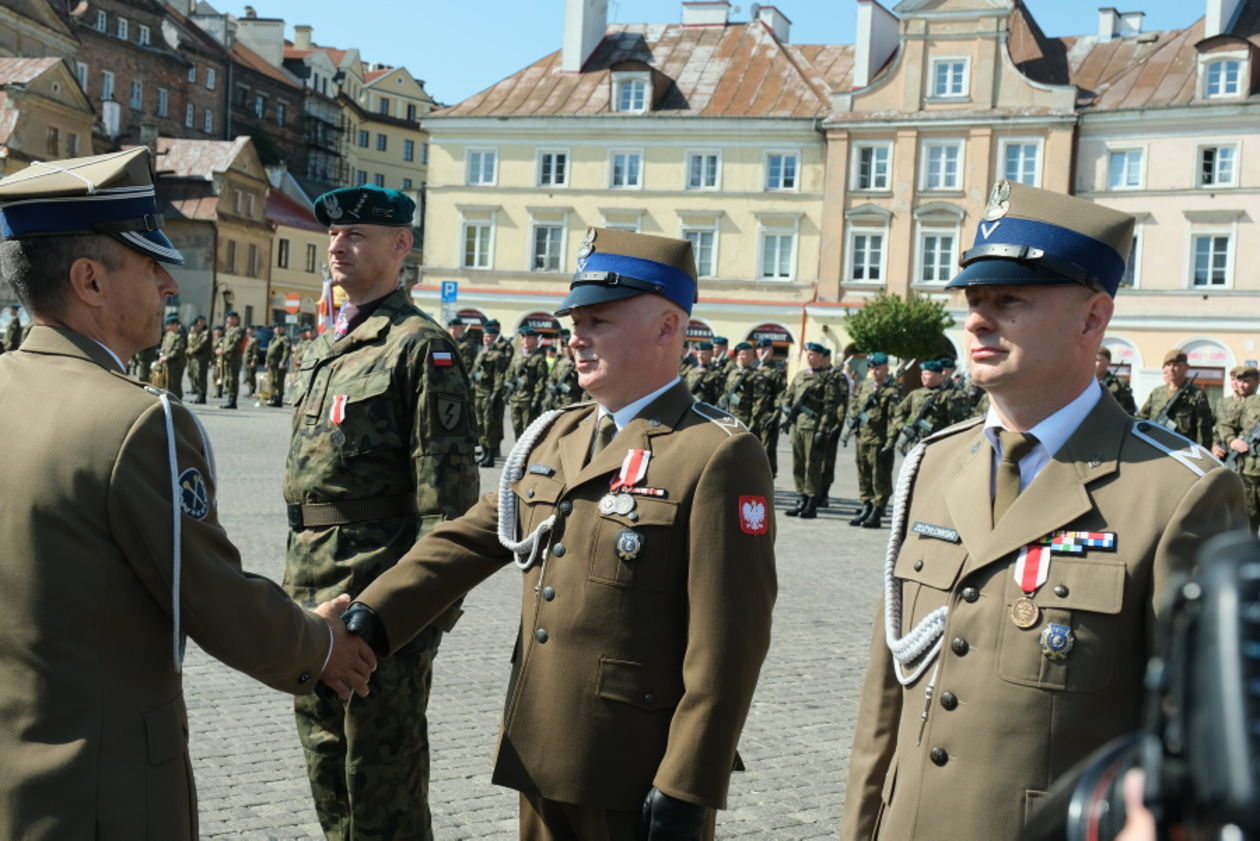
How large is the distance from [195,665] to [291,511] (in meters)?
3.11

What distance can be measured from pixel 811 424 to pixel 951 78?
A: 31959 millimetres

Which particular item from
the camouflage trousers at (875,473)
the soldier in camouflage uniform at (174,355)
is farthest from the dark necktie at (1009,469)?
the soldier in camouflage uniform at (174,355)

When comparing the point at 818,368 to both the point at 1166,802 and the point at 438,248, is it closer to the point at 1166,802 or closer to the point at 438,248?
the point at 1166,802

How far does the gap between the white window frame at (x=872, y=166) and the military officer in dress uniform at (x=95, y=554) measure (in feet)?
147

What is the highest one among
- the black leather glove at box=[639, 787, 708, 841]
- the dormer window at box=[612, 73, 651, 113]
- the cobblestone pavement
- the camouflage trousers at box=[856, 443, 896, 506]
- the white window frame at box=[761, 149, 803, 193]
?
the dormer window at box=[612, 73, 651, 113]

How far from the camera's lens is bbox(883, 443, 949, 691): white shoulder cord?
2670 millimetres

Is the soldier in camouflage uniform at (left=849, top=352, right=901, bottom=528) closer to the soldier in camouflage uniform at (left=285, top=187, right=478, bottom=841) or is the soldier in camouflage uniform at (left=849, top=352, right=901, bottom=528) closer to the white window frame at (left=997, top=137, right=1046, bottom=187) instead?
the soldier in camouflage uniform at (left=285, top=187, right=478, bottom=841)

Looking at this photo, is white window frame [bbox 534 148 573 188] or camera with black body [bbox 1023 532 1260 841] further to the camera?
white window frame [bbox 534 148 573 188]

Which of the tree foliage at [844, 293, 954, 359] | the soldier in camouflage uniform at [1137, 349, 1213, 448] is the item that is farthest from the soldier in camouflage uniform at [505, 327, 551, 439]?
the tree foliage at [844, 293, 954, 359]

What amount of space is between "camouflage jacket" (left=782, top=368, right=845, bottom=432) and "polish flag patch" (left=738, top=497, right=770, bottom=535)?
44.6 ft

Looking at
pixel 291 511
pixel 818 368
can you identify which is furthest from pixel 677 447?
pixel 818 368

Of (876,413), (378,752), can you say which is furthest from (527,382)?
(378,752)

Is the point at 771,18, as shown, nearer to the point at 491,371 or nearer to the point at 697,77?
the point at 697,77

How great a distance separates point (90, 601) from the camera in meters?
2.56
